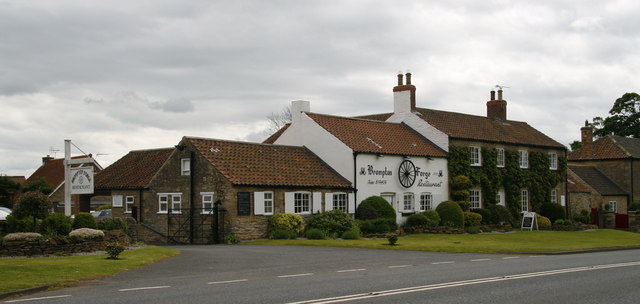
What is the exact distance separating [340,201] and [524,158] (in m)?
18.9

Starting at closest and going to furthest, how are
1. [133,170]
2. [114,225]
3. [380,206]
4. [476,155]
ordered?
[114,225] → [380,206] → [133,170] → [476,155]

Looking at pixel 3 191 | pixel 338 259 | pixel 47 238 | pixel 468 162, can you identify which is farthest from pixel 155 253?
pixel 3 191

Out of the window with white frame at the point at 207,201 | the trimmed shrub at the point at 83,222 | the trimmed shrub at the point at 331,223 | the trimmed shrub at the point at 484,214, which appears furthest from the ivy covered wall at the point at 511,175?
the trimmed shrub at the point at 83,222

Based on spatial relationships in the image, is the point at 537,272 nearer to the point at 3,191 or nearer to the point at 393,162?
the point at 393,162

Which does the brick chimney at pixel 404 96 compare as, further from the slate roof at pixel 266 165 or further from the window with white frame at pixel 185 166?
the window with white frame at pixel 185 166

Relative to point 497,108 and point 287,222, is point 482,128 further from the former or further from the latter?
point 287,222

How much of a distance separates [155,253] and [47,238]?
3.79 meters

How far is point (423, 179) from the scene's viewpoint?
46156 millimetres

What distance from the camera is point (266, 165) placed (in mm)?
39844

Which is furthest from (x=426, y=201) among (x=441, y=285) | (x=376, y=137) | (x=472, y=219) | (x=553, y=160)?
(x=441, y=285)

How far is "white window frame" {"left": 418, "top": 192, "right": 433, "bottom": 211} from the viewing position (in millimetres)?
46141

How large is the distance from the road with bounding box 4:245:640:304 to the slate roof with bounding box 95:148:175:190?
22.8m

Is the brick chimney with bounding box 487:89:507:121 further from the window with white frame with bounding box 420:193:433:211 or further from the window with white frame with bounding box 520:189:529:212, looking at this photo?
the window with white frame with bounding box 420:193:433:211

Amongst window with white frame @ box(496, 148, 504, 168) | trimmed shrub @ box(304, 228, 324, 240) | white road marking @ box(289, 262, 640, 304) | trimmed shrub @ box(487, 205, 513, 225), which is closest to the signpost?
trimmed shrub @ box(487, 205, 513, 225)
